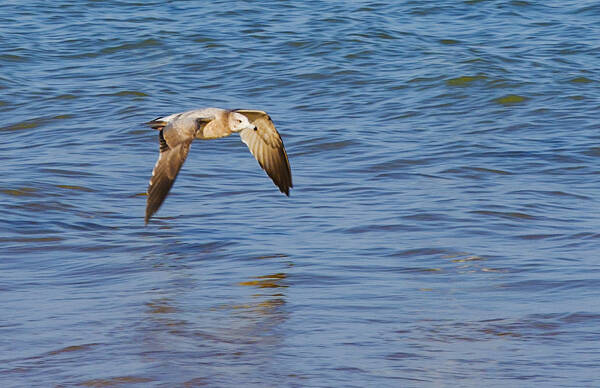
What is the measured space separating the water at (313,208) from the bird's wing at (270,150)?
0.68ft

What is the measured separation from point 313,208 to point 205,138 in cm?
97

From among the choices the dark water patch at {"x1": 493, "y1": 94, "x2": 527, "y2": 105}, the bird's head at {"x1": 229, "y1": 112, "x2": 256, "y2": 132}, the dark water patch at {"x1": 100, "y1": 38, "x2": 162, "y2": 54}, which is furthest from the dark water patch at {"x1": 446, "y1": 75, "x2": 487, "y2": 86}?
the bird's head at {"x1": 229, "y1": 112, "x2": 256, "y2": 132}

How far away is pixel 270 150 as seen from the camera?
24.9 feet

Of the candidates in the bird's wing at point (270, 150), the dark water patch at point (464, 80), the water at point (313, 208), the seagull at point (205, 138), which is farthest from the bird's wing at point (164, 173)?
the dark water patch at point (464, 80)

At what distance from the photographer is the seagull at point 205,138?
6449mm

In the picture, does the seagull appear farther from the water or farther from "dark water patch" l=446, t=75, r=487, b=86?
"dark water patch" l=446, t=75, r=487, b=86

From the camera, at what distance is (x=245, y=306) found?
17.7ft

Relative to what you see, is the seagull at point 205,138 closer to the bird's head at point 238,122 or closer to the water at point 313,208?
the bird's head at point 238,122

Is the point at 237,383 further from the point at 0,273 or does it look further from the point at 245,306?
the point at 0,273

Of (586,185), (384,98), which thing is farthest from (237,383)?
(384,98)

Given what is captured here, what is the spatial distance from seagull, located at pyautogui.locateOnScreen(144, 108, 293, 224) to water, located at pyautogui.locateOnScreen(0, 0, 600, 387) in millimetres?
298

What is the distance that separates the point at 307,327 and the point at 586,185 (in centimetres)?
374

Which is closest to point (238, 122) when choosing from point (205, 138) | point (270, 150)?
point (205, 138)

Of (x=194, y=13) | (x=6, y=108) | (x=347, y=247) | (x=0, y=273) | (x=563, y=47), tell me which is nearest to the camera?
(x=0, y=273)
